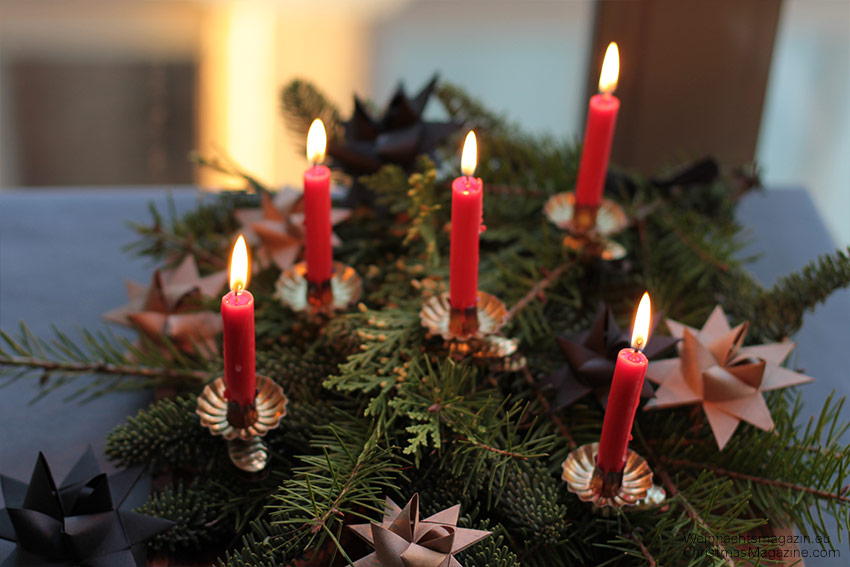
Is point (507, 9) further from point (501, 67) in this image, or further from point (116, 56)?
point (116, 56)

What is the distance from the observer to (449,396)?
49cm

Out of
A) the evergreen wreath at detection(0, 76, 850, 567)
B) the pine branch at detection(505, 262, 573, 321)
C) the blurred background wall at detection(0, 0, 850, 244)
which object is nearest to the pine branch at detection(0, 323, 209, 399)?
the evergreen wreath at detection(0, 76, 850, 567)

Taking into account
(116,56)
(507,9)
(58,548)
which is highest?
(507,9)

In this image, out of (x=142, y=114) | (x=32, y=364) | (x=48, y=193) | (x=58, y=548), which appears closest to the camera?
(x=58, y=548)

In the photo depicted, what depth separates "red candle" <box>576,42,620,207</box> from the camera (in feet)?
1.91

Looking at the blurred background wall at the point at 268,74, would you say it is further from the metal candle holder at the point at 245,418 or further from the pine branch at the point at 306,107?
the metal candle holder at the point at 245,418

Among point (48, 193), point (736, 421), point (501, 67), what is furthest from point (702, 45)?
point (501, 67)

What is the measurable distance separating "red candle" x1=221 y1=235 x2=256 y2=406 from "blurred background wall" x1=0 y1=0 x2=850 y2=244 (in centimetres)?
116

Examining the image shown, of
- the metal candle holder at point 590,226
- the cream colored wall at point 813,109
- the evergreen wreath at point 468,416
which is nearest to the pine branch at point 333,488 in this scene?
the evergreen wreath at point 468,416

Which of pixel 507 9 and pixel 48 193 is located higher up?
pixel 507 9

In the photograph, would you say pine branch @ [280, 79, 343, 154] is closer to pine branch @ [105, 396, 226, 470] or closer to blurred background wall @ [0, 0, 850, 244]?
pine branch @ [105, 396, 226, 470]

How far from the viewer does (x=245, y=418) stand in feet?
1.62

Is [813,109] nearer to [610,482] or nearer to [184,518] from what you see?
[610,482]

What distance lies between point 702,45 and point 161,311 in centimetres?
62
